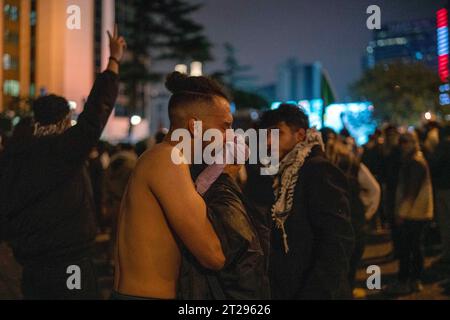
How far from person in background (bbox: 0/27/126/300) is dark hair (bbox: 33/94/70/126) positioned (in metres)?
0.12

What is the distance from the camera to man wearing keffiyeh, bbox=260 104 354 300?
3.10 meters

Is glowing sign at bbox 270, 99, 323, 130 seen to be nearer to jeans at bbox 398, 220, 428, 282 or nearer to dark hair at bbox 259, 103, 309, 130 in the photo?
dark hair at bbox 259, 103, 309, 130

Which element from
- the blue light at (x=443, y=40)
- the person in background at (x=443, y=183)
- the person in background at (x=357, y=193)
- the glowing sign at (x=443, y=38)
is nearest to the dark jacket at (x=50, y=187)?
the person in background at (x=357, y=193)

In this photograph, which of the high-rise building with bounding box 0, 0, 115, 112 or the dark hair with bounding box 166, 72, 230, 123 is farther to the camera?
the high-rise building with bounding box 0, 0, 115, 112

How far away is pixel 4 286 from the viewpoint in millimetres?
6656

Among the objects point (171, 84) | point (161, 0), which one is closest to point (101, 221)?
point (171, 84)

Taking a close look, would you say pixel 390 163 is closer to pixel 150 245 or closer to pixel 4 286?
pixel 4 286

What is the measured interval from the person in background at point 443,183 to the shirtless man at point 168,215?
609cm

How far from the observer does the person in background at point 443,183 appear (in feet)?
24.9

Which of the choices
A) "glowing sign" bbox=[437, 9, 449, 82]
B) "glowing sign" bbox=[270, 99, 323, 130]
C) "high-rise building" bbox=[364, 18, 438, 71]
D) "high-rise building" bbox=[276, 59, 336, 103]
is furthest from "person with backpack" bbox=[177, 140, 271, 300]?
"high-rise building" bbox=[276, 59, 336, 103]

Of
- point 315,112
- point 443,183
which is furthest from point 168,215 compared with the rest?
point 315,112

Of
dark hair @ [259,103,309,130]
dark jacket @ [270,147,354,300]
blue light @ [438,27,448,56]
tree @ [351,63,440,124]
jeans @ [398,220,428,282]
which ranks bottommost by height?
jeans @ [398,220,428,282]

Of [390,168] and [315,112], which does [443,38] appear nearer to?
[315,112]

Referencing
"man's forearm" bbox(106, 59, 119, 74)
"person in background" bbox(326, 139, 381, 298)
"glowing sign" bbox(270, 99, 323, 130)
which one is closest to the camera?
"man's forearm" bbox(106, 59, 119, 74)
